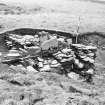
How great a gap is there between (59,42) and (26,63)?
187cm

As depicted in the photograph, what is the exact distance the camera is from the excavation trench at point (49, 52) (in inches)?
267

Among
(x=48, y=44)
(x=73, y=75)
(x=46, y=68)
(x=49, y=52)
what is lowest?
(x=73, y=75)

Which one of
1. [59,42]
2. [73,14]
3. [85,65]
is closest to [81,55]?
[85,65]

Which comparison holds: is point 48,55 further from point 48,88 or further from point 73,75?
point 48,88

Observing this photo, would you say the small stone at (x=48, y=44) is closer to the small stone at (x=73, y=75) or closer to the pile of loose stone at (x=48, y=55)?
the pile of loose stone at (x=48, y=55)

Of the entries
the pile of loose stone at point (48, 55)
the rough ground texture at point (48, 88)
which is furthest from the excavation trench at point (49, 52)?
the rough ground texture at point (48, 88)

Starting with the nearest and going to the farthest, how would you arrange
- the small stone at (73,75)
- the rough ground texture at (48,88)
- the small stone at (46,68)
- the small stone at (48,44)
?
the rough ground texture at (48,88), the small stone at (73,75), the small stone at (46,68), the small stone at (48,44)

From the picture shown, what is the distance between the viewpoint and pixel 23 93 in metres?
4.85

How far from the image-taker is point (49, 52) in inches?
297

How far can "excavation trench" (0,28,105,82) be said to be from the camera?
679cm

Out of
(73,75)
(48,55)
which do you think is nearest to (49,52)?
(48,55)

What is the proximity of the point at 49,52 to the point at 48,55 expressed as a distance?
0.12m

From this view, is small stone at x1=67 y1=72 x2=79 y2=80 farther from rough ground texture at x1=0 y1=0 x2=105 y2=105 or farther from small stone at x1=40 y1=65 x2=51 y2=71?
small stone at x1=40 y1=65 x2=51 y2=71

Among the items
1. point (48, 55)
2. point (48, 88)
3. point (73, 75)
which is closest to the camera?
point (48, 88)
